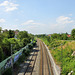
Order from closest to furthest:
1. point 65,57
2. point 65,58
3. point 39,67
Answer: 1. point 39,67
2. point 65,58
3. point 65,57

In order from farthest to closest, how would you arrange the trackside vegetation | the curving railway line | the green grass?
1. the curving railway line
2. the trackside vegetation
3. the green grass

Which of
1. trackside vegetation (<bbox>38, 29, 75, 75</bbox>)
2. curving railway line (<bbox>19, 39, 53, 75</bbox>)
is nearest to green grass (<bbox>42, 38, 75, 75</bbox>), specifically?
trackside vegetation (<bbox>38, 29, 75, 75</bbox>)

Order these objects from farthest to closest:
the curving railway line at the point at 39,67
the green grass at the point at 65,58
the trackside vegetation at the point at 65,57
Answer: the curving railway line at the point at 39,67, the trackside vegetation at the point at 65,57, the green grass at the point at 65,58

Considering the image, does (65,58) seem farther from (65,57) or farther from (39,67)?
(39,67)

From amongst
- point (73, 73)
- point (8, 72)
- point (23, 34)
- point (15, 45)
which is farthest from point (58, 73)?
point (23, 34)

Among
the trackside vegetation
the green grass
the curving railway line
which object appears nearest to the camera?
the green grass

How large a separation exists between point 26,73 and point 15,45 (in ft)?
47.4

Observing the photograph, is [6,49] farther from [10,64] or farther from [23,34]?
[23,34]

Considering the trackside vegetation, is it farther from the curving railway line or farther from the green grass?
the curving railway line

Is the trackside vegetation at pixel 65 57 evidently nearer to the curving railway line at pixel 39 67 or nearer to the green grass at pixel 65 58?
the green grass at pixel 65 58

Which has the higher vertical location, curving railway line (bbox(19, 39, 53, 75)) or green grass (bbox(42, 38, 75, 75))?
green grass (bbox(42, 38, 75, 75))

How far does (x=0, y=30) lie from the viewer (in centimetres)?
2094

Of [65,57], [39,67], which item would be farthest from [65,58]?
Answer: [39,67]

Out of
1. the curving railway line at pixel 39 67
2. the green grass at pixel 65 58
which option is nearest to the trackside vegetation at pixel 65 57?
the green grass at pixel 65 58
